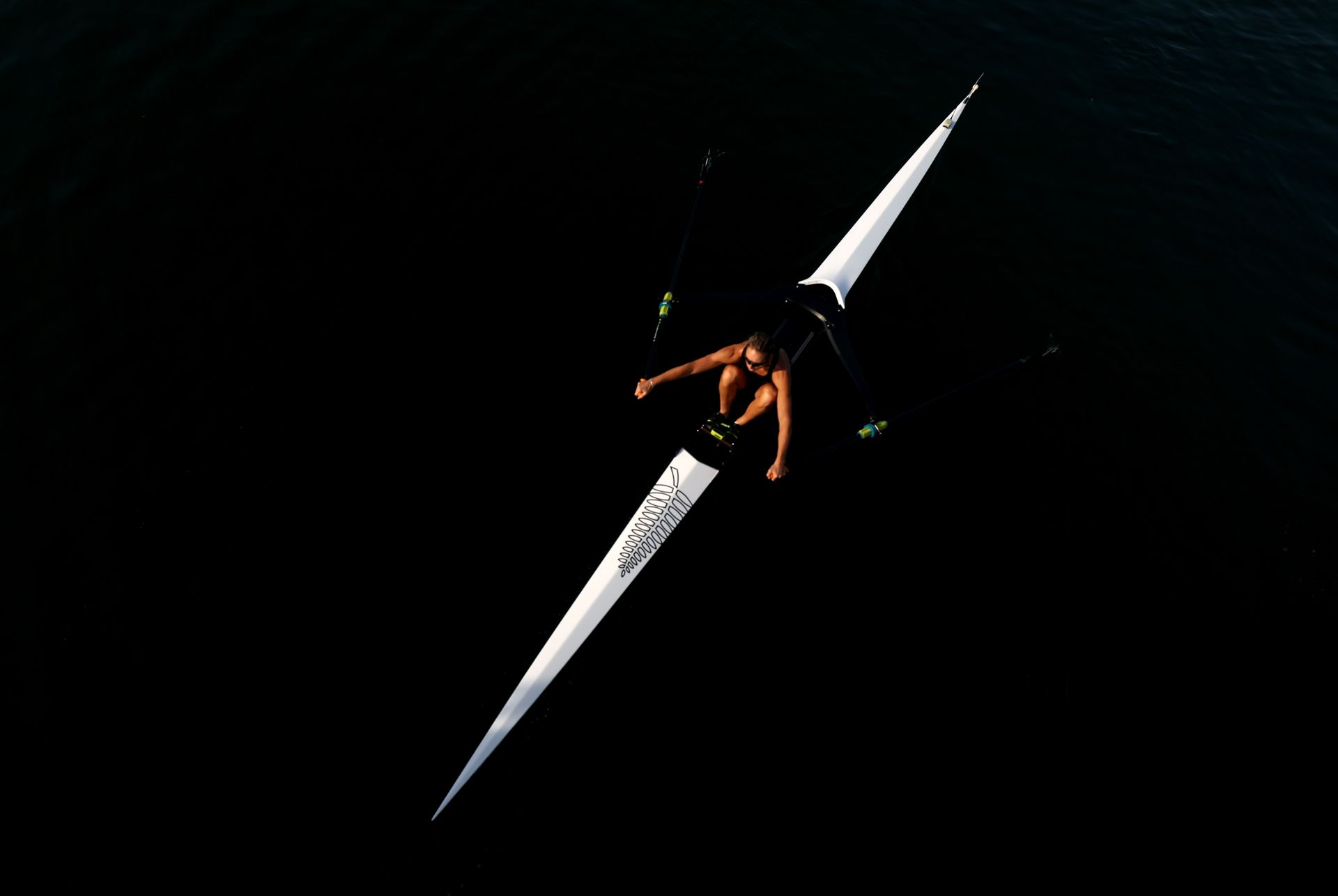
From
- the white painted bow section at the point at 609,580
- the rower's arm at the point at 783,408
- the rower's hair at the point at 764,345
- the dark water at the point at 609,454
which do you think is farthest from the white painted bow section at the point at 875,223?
the white painted bow section at the point at 609,580

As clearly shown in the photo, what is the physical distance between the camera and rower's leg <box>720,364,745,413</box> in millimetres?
9867

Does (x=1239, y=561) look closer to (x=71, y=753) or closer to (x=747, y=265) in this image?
(x=747, y=265)

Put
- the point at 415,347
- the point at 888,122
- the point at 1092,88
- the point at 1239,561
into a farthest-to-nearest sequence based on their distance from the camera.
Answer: the point at 1092,88
the point at 888,122
the point at 415,347
the point at 1239,561

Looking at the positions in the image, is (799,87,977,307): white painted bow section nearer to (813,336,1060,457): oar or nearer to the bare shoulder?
(813,336,1060,457): oar

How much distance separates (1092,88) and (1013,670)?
16.8m

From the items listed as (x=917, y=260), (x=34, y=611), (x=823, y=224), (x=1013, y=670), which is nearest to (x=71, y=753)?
(x=34, y=611)

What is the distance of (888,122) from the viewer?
15.6 meters

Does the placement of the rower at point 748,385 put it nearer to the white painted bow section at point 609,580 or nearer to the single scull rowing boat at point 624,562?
the single scull rowing boat at point 624,562

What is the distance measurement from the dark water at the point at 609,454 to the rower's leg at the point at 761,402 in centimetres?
110

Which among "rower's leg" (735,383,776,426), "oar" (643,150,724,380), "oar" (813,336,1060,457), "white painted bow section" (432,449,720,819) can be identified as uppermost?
"oar" (643,150,724,380)

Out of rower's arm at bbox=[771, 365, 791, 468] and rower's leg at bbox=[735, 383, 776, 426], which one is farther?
rower's leg at bbox=[735, 383, 776, 426]

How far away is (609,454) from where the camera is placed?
405 inches

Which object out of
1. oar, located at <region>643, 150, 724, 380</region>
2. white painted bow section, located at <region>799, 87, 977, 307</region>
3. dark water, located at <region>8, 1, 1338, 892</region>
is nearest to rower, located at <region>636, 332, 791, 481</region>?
oar, located at <region>643, 150, 724, 380</region>

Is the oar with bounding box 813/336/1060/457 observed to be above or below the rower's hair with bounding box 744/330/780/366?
below
